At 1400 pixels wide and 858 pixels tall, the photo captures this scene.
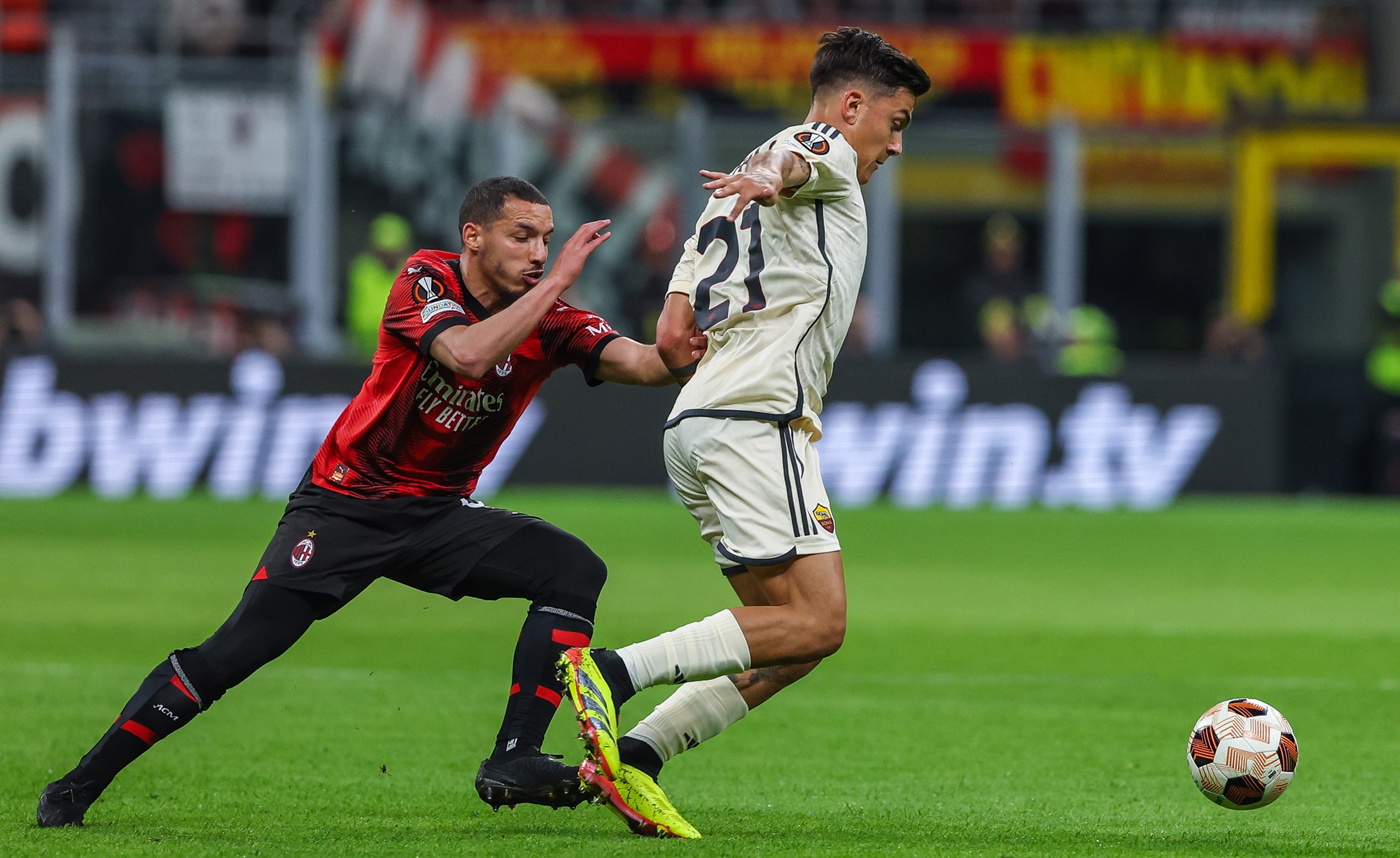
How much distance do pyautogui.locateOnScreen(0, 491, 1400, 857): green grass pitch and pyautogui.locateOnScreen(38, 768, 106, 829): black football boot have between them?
75mm

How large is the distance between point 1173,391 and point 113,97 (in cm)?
1101

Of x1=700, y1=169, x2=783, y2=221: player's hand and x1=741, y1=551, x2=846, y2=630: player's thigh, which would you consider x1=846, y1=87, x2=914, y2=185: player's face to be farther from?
x1=741, y1=551, x2=846, y2=630: player's thigh

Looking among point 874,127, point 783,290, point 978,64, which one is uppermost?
point 978,64

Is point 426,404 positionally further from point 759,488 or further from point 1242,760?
point 1242,760

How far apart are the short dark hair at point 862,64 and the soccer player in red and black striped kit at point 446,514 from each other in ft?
2.51

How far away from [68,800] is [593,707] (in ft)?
5.02

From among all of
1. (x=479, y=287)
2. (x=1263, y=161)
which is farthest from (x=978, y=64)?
(x=479, y=287)

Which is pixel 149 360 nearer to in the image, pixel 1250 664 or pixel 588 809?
pixel 1250 664

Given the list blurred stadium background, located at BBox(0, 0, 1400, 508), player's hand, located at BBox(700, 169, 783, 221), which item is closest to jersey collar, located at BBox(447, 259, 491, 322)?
player's hand, located at BBox(700, 169, 783, 221)

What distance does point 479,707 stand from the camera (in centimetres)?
771

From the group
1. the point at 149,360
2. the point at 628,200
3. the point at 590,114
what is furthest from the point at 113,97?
the point at 590,114

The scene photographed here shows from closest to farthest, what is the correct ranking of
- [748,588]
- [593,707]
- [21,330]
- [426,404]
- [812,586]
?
[593,707] → [812,586] → [748,588] → [426,404] → [21,330]

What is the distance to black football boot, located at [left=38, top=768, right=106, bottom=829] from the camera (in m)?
5.27

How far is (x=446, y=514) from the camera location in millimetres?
5629
